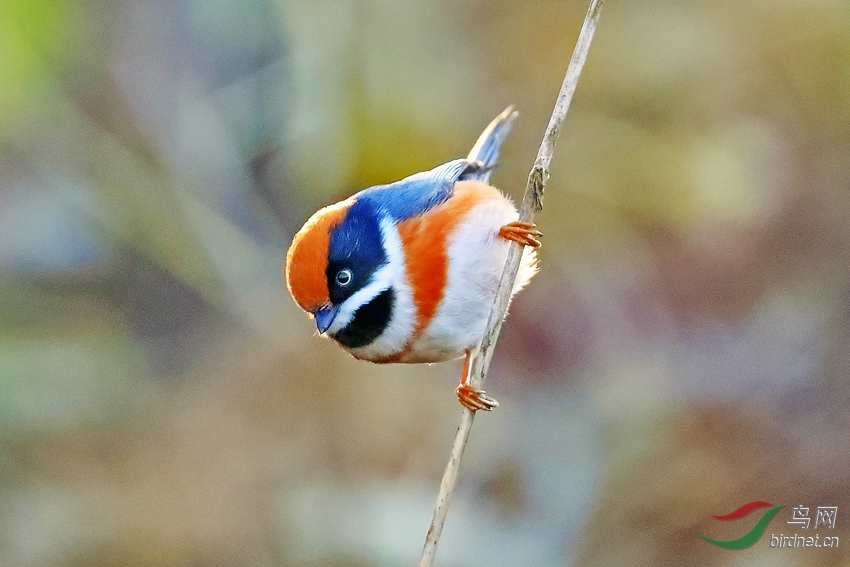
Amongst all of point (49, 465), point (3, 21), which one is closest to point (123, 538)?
point (49, 465)

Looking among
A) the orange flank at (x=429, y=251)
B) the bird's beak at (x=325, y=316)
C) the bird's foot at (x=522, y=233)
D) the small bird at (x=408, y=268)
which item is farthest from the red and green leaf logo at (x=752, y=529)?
the bird's beak at (x=325, y=316)

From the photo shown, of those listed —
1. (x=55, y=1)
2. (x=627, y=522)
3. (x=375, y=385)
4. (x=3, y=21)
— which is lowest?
(x=627, y=522)

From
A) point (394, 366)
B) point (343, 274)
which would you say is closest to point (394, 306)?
point (343, 274)

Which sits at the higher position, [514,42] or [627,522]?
[514,42]

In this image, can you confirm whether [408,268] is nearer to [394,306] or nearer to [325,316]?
[394,306]

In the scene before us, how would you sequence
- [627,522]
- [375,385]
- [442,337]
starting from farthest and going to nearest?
[375,385] → [627,522] → [442,337]

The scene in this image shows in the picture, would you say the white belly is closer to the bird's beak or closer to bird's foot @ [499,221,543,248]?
bird's foot @ [499,221,543,248]

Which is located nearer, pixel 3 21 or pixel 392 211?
pixel 392 211

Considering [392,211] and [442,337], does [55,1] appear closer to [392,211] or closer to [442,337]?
[392,211]
